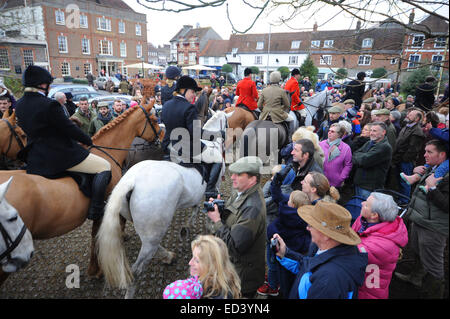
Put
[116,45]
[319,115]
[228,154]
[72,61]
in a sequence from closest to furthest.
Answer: [228,154]
[319,115]
[72,61]
[116,45]

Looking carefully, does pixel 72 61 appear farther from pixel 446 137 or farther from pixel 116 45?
pixel 446 137

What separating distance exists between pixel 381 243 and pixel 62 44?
40.2 m

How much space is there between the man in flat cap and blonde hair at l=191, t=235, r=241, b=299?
20.4 inches

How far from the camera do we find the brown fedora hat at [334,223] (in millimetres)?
1948

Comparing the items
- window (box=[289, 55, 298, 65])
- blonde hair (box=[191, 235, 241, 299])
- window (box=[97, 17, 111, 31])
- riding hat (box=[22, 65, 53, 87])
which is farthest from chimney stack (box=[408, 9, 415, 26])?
window (box=[289, 55, 298, 65])

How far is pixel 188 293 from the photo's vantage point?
174 cm

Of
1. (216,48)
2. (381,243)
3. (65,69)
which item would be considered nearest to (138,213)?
(381,243)

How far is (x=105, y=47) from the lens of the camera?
36.7m

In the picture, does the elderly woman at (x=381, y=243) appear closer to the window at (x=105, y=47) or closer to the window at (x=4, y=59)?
the window at (x=4, y=59)

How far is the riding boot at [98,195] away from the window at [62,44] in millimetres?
37027

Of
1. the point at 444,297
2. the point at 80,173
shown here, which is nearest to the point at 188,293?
the point at 444,297

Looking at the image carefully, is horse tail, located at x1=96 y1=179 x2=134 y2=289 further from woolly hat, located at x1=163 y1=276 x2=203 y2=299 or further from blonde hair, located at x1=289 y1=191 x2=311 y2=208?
blonde hair, located at x1=289 y1=191 x2=311 y2=208
